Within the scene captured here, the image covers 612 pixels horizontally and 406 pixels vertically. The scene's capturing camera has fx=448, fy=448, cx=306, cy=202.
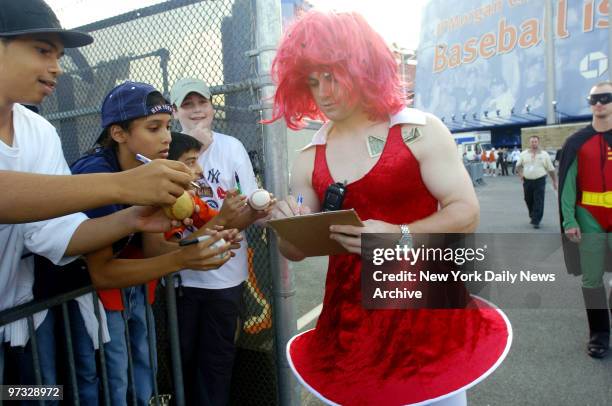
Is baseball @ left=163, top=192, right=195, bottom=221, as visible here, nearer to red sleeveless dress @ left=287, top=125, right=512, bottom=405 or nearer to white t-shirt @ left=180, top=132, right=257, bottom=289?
red sleeveless dress @ left=287, top=125, right=512, bottom=405

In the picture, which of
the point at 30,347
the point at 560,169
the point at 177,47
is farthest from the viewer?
the point at 560,169

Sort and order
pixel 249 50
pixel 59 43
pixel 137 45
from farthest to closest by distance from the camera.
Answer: pixel 137 45 < pixel 249 50 < pixel 59 43

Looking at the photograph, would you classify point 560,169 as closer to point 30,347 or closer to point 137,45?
point 137,45

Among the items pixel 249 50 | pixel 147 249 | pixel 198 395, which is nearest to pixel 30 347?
pixel 147 249

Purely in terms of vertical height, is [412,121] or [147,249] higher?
[412,121]

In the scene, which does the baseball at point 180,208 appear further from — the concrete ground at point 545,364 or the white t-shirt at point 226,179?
Answer: the concrete ground at point 545,364

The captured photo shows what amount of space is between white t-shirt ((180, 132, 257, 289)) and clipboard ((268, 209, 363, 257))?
70cm

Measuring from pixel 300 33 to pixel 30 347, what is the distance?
5.00ft

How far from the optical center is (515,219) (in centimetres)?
913

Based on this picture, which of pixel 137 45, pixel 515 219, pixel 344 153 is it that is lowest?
pixel 515 219

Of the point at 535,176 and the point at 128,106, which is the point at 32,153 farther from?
the point at 535,176

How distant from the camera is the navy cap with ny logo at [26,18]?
1252mm

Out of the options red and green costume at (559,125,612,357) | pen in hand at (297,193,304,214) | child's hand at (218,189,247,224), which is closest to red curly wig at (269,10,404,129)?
pen in hand at (297,193,304,214)

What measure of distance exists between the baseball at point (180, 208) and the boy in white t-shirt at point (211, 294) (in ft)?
3.16
